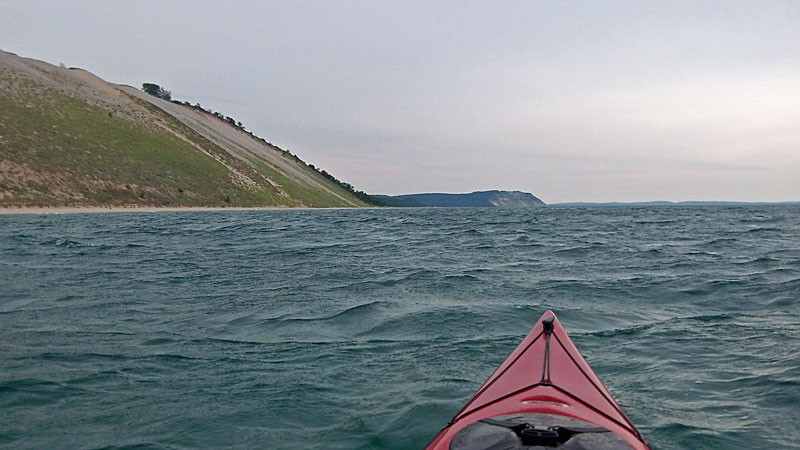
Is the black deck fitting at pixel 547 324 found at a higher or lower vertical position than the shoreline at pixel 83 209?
higher

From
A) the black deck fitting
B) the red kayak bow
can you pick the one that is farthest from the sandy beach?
the red kayak bow

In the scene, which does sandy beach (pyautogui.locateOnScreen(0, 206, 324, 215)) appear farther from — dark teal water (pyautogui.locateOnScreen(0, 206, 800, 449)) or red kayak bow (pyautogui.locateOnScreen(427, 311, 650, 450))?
red kayak bow (pyautogui.locateOnScreen(427, 311, 650, 450))

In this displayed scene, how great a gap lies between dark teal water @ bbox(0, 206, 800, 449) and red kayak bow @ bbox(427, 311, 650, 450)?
1119mm

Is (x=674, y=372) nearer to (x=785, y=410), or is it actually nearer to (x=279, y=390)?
(x=785, y=410)

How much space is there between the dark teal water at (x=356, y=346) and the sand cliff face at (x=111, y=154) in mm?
46591

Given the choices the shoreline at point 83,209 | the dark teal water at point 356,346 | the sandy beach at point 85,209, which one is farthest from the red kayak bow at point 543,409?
the sandy beach at point 85,209

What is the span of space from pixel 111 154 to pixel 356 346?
76.3 metres

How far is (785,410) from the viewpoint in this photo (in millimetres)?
5727

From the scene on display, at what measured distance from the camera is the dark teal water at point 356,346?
5.55m

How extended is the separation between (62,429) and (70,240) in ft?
66.6

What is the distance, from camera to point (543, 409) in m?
4.04

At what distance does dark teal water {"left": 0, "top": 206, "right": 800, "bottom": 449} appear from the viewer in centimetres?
555

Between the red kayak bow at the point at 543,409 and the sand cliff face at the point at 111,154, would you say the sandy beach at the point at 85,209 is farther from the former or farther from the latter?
the red kayak bow at the point at 543,409

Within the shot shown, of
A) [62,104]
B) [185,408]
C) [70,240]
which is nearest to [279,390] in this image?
[185,408]
